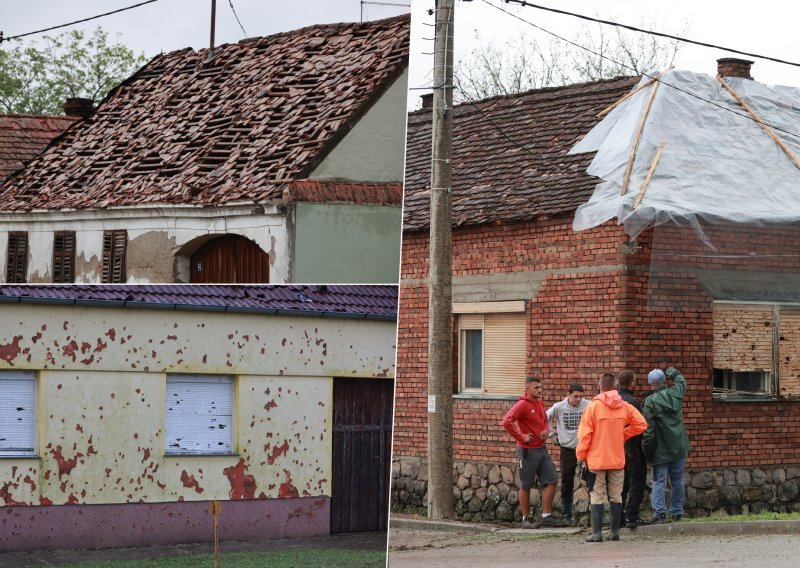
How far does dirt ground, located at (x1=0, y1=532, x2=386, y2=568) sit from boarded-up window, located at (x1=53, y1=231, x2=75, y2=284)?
6.09 feet

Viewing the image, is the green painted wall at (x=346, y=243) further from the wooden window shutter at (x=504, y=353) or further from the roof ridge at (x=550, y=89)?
the roof ridge at (x=550, y=89)

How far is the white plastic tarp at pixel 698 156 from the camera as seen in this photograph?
13812 millimetres

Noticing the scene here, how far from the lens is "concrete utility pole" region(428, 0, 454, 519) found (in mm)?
12461

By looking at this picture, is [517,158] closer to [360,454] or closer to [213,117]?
[360,454]

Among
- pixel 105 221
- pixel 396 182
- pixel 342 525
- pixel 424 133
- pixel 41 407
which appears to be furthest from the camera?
pixel 424 133

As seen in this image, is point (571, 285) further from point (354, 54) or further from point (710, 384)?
point (354, 54)

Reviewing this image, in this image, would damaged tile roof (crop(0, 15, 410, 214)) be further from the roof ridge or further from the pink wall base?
the roof ridge

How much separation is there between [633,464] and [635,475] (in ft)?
0.38

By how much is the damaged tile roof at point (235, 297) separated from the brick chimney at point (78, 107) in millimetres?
717

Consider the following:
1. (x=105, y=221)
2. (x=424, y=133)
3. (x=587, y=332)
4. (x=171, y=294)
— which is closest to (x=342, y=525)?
(x=171, y=294)

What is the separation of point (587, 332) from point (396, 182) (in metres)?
9.53

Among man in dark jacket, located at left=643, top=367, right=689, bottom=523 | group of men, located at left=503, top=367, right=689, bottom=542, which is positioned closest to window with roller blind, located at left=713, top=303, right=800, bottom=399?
group of men, located at left=503, top=367, right=689, bottom=542

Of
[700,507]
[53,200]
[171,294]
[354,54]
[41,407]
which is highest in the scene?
Result: [354,54]

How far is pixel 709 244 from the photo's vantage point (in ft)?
45.8
